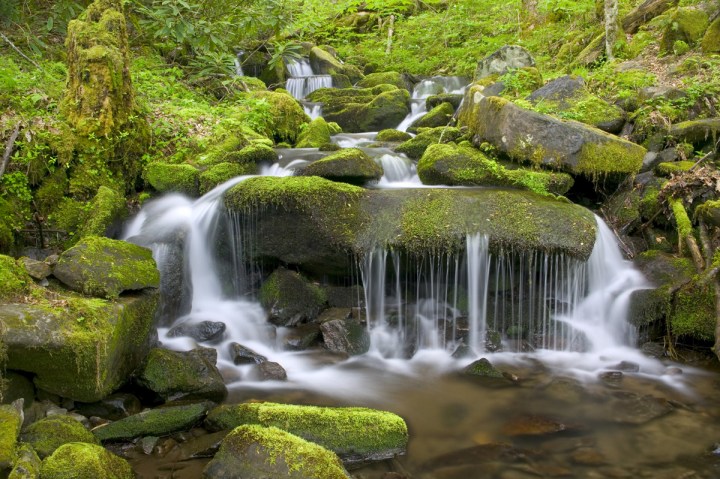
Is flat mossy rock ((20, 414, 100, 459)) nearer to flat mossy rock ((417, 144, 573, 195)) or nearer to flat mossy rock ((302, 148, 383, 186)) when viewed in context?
flat mossy rock ((302, 148, 383, 186))

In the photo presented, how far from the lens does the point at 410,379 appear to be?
233 inches

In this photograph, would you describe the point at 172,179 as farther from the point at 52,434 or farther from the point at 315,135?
the point at 52,434

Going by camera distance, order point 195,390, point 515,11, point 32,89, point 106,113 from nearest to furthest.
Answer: point 195,390, point 106,113, point 32,89, point 515,11

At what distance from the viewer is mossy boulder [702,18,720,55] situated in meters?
10.2

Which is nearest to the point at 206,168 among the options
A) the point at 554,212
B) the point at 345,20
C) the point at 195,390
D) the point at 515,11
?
the point at 195,390

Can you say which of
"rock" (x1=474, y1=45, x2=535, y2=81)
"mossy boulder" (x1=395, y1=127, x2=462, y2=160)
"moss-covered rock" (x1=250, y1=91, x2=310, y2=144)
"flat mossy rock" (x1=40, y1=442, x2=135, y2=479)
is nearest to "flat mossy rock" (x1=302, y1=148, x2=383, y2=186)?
"mossy boulder" (x1=395, y1=127, x2=462, y2=160)

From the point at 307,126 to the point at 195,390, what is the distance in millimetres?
7612

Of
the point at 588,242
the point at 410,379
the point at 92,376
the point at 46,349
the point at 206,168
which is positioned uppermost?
the point at 206,168

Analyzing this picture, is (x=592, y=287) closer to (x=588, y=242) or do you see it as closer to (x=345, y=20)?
(x=588, y=242)

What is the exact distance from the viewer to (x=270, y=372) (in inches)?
225

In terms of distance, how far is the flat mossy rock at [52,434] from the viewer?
3.61 meters

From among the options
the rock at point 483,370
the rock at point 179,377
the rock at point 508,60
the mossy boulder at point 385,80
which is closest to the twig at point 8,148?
the rock at point 179,377

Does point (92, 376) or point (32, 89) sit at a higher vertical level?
point (32, 89)

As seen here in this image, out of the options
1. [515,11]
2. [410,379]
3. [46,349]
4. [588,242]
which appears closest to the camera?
[46,349]
